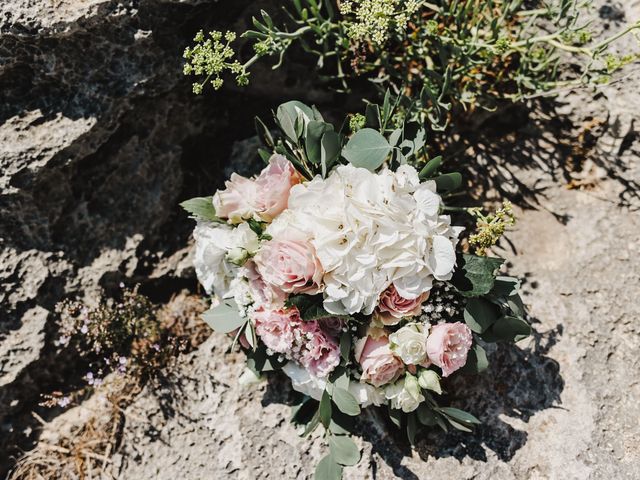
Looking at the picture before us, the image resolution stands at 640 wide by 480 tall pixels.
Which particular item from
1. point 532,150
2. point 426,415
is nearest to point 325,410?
point 426,415

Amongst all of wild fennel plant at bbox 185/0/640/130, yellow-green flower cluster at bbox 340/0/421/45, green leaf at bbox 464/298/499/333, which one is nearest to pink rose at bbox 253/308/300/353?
green leaf at bbox 464/298/499/333

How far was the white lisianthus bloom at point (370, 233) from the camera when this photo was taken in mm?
1410

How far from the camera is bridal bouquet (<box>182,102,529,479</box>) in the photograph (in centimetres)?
143

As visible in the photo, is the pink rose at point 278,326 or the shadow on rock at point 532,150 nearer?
the pink rose at point 278,326

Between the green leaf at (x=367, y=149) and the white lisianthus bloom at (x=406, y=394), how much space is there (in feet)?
1.87

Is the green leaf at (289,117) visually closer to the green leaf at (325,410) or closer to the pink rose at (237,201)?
the pink rose at (237,201)

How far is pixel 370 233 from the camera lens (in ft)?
4.61

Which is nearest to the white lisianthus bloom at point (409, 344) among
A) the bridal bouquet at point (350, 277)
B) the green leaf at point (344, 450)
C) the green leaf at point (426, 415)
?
the bridal bouquet at point (350, 277)

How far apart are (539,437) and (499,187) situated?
0.83 metres

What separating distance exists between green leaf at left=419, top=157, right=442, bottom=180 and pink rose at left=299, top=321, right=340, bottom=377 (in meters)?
A: 0.50

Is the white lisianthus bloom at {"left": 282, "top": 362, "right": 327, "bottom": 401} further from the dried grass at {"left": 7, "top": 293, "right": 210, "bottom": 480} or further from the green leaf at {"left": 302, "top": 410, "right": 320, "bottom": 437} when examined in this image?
the dried grass at {"left": 7, "top": 293, "right": 210, "bottom": 480}

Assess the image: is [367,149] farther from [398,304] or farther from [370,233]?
[398,304]

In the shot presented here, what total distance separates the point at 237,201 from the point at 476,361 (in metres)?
0.79

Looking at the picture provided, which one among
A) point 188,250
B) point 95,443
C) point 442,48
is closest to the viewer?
point 442,48
